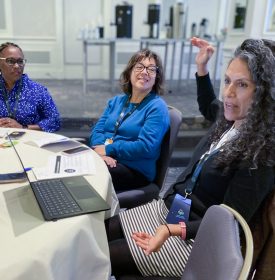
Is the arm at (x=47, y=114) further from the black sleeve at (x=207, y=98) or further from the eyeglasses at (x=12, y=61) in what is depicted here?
the black sleeve at (x=207, y=98)

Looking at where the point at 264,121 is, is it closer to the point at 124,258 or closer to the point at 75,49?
the point at 124,258

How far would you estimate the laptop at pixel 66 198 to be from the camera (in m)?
0.90

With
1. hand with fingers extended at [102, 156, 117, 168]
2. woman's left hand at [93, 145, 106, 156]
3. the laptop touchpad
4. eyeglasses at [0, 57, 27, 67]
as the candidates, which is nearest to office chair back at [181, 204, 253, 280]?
the laptop touchpad

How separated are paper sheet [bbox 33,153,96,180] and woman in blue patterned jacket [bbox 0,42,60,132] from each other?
846mm

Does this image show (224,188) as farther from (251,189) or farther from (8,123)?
(8,123)

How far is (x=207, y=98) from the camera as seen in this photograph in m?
1.64

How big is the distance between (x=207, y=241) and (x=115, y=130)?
1308 mm

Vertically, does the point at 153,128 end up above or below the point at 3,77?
below

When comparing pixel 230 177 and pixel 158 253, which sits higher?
pixel 230 177

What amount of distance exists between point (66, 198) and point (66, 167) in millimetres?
296

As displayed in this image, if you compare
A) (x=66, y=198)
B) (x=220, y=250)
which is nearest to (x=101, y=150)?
(x=66, y=198)

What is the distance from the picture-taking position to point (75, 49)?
600 cm

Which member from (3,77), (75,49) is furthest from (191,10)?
(3,77)

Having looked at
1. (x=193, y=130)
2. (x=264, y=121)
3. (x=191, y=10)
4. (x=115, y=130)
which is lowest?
(x=193, y=130)
